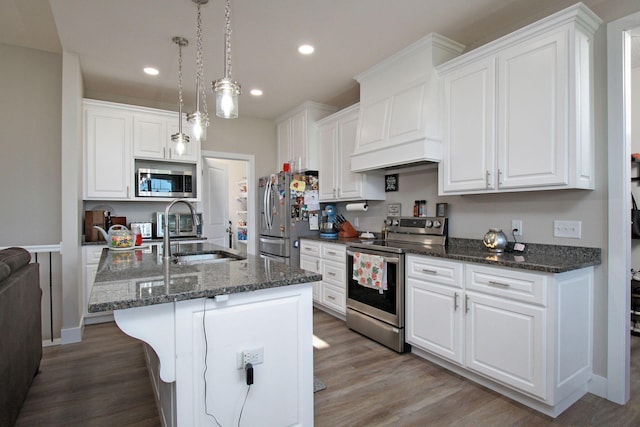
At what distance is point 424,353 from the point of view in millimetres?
2725

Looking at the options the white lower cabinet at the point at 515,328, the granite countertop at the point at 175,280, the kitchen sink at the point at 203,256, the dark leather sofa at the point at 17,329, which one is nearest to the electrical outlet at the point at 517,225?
the white lower cabinet at the point at 515,328

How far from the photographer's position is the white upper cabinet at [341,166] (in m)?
3.77

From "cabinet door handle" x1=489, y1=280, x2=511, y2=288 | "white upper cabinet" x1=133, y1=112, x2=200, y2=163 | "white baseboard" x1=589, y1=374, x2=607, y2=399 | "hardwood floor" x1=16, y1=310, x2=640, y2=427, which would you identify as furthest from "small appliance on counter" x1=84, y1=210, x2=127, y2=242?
"white baseboard" x1=589, y1=374, x2=607, y2=399

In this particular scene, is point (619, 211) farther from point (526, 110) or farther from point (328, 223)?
point (328, 223)

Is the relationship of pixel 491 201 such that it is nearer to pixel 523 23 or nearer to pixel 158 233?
pixel 523 23

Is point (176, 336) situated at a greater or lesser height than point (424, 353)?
greater

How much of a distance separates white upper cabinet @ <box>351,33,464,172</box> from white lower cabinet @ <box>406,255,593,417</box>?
101 centimetres

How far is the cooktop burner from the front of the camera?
118 inches

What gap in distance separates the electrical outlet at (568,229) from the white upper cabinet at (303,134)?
9.04 feet

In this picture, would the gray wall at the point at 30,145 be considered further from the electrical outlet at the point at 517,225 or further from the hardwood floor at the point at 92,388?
the electrical outlet at the point at 517,225

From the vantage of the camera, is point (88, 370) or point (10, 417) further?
point (88, 370)

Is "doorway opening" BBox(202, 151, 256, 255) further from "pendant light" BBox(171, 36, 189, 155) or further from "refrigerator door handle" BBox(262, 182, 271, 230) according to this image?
"pendant light" BBox(171, 36, 189, 155)

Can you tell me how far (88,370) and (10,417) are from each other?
909 millimetres

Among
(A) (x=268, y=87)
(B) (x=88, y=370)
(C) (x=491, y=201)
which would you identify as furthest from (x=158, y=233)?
(C) (x=491, y=201)
